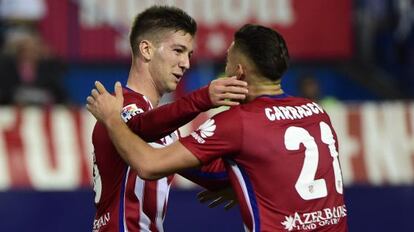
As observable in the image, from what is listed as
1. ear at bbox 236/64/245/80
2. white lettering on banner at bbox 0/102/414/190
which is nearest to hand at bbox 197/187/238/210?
ear at bbox 236/64/245/80

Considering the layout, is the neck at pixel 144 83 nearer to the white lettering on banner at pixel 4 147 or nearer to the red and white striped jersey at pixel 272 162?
the red and white striped jersey at pixel 272 162

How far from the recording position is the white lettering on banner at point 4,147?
923cm

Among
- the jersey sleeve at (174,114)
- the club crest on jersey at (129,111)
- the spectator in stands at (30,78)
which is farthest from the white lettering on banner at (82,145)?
the jersey sleeve at (174,114)

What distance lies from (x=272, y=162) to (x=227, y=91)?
0.39 m

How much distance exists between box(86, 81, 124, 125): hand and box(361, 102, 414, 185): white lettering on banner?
471 centimetres

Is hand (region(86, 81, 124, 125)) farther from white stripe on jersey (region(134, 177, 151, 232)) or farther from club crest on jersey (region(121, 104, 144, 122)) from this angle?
white stripe on jersey (region(134, 177, 151, 232))

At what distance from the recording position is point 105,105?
5.33 meters

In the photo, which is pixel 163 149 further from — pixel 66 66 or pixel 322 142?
pixel 66 66

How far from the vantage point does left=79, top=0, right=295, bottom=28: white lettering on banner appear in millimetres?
13711

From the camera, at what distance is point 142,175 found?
16.8 feet

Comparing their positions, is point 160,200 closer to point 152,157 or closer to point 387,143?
point 152,157

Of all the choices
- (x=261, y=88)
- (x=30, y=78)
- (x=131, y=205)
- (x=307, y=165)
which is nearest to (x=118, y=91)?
(x=131, y=205)

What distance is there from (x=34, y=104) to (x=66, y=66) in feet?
6.55

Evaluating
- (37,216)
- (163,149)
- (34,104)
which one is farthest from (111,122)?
(34,104)
